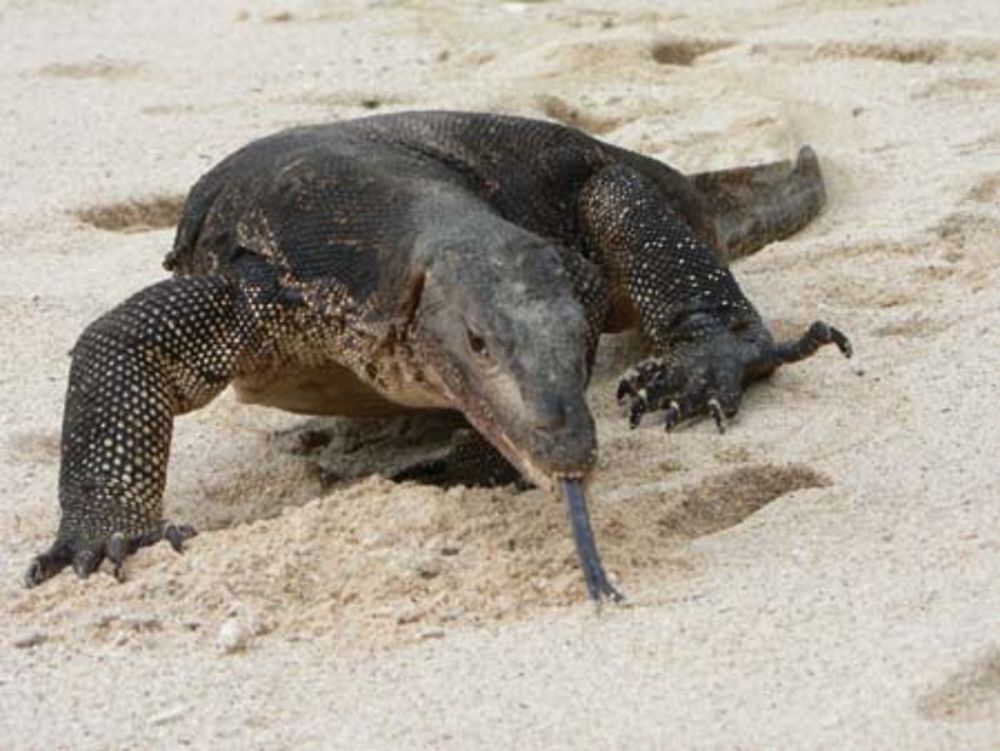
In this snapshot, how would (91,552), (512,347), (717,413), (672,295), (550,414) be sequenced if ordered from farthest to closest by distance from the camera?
(672,295)
(717,413)
(91,552)
(512,347)
(550,414)

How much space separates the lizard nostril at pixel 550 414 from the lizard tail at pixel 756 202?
141 inches

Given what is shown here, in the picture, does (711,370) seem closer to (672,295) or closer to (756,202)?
(672,295)

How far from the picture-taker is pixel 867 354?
Answer: 704 cm

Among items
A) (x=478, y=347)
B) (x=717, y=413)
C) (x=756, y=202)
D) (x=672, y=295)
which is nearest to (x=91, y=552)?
(x=478, y=347)

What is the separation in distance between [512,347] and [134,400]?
4.49ft

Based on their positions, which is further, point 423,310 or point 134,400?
point 134,400

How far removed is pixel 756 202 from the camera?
28.5 ft

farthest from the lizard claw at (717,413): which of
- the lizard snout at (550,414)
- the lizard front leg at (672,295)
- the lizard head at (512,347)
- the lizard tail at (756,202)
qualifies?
the lizard tail at (756,202)

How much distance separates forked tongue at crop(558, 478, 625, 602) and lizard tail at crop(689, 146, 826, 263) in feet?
11.7

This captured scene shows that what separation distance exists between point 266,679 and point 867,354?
111 inches

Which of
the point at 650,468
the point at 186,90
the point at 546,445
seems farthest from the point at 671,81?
the point at 546,445

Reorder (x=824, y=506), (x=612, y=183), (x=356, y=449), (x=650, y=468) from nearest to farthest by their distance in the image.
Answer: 1. (x=824, y=506)
2. (x=650, y=468)
3. (x=356, y=449)
4. (x=612, y=183)

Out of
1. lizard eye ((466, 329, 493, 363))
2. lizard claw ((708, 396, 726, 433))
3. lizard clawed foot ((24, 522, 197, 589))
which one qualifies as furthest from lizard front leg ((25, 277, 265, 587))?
lizard claw ((708, 396, 726, 433))

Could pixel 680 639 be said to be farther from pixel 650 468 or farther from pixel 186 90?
pixel 186 90
